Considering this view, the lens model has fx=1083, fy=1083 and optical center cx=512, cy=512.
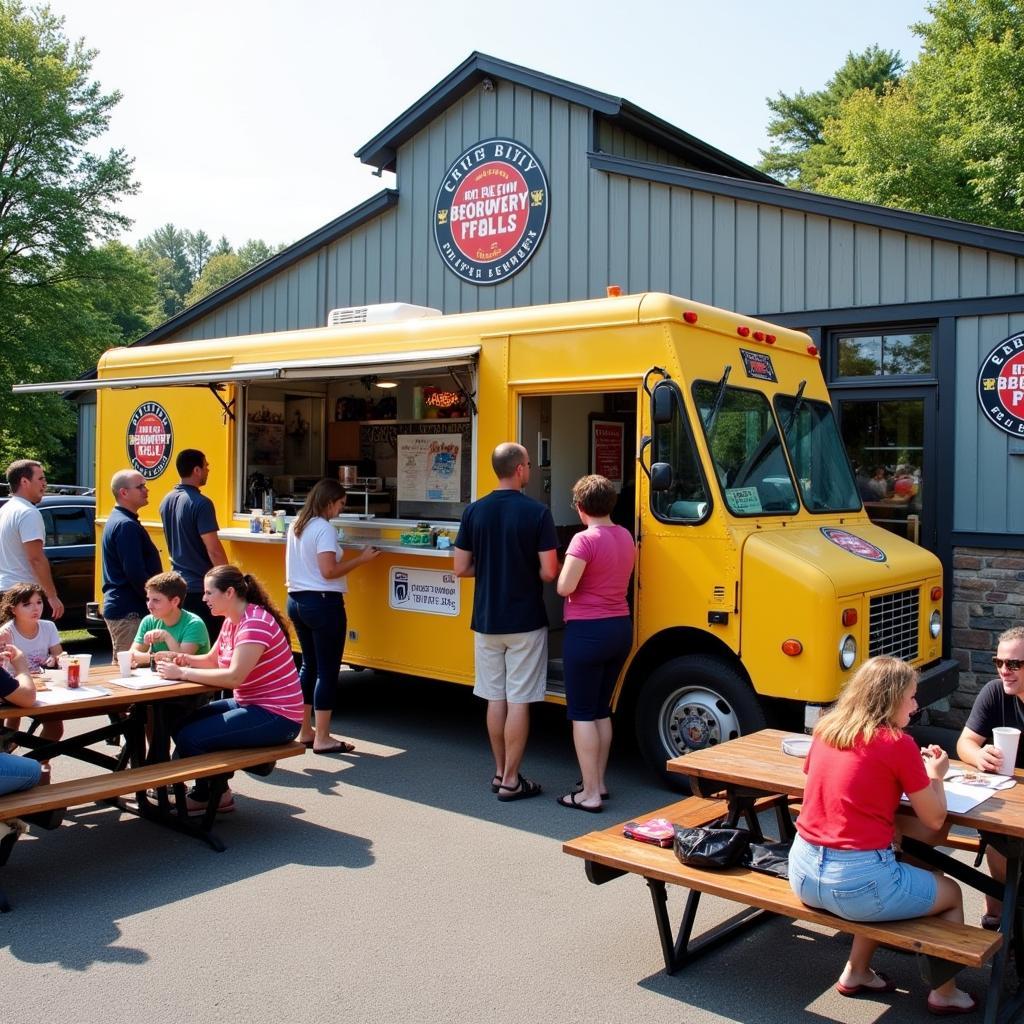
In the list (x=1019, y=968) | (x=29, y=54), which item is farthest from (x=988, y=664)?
(x=29, y=54)

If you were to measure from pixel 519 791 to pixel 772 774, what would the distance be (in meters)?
2.35

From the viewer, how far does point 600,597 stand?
591cm

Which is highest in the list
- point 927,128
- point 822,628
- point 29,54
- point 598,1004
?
point 29,54

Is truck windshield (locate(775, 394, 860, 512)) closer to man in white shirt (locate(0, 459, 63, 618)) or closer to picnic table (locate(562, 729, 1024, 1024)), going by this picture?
picnic table (locate(562, 729, 1024, 1024))

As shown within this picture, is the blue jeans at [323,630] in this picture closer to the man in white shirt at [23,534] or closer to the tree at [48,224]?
the man in white shirt at [23,534]

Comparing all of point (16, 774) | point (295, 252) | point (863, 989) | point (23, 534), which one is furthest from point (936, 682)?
point (295, 252)

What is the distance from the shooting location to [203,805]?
19.2ft

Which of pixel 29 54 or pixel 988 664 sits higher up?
pixel 29 54

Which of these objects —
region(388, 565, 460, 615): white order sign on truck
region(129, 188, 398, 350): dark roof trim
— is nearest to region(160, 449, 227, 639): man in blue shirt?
region(388, 565, 460, 615): white order sign on truck

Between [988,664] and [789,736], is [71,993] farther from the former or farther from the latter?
[988,664]

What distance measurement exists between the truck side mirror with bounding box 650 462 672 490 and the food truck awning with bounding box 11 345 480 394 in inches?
67.0

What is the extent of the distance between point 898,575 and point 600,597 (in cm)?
182

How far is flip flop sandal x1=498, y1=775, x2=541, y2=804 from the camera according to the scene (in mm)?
6168

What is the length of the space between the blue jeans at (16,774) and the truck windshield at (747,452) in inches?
148
